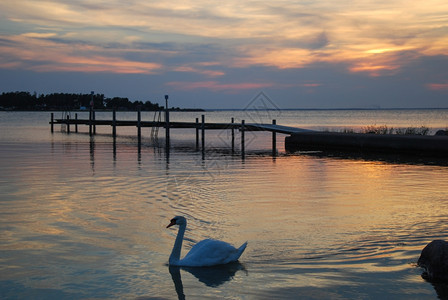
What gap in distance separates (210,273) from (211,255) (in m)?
0.31

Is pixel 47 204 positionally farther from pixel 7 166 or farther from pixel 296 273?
pixel 7 166

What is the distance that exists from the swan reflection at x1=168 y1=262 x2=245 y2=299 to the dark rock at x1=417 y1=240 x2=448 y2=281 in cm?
278

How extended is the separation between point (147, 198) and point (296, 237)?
5.61m

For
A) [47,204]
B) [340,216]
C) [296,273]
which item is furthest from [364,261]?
[47,204]

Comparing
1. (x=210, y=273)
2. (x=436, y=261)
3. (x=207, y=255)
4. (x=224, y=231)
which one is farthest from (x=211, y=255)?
(x=436, y=261)

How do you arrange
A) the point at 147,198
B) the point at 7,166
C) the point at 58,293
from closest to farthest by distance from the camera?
the point at 58,293 → the point at 147,198 → the point at 7,166

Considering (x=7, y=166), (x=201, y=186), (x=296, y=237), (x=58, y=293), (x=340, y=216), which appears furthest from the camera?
(x=7, y=166)

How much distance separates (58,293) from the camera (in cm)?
768

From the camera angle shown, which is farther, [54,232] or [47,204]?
[47,204]

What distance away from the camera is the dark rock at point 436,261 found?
796 cm

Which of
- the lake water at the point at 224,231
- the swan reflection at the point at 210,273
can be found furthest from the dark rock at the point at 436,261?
the swan reflection at the point at 210,273

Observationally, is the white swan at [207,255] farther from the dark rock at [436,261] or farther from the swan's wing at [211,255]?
the dark rock at [436,261]

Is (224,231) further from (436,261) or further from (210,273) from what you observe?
(436,261)

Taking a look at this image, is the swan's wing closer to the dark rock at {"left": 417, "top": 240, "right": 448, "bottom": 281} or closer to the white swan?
the white swan
